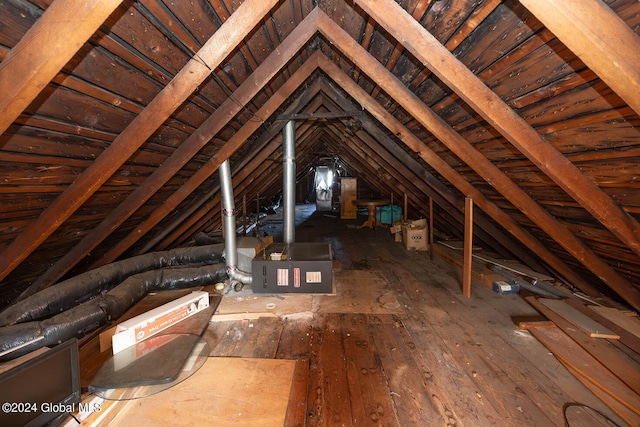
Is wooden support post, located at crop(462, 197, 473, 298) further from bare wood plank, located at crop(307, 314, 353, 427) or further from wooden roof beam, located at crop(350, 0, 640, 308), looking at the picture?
bare wood plank, located at crop(307, 314, 353, 427)

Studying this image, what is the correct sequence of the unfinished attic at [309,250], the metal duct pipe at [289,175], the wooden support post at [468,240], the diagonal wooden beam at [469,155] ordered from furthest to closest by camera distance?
the metal duct pipe at [289,175]
the wooden support post at [468,240]
the diagonal wooden beam at [469,155]
the unfinished attic at [309,250]

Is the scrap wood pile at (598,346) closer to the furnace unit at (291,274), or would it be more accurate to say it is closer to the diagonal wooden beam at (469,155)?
the diagonal wooden beam at (469,155)

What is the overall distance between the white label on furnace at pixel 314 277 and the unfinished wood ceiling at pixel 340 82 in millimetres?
1496

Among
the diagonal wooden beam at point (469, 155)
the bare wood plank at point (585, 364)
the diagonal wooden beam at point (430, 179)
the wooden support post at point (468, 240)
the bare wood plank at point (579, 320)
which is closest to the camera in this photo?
the bare wood plank at point (585, 364)

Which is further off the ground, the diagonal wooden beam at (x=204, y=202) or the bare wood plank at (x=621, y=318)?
the diagonal wooden beam at (x=204, y=202)

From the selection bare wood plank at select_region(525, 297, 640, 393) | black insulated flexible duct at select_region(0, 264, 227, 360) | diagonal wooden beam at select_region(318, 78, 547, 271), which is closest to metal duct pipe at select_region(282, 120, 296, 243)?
diagonal wooden beam at select_region(318, 78, 547, 271)

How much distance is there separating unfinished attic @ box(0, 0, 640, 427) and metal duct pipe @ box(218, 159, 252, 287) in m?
0.03

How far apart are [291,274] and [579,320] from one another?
99.0 inches

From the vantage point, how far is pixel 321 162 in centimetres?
1060

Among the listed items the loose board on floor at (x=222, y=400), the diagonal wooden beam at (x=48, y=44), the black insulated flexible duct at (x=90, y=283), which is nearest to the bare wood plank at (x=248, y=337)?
the loose board on floor at (x=222, y=400)

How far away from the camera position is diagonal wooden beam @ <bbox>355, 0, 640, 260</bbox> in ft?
4.18

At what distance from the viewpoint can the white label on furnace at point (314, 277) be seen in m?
2.60

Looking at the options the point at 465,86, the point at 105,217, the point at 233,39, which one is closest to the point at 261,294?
the point at 105,217

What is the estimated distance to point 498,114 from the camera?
1386mm
